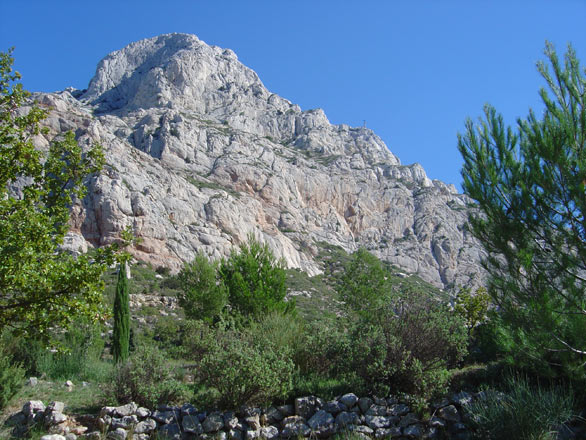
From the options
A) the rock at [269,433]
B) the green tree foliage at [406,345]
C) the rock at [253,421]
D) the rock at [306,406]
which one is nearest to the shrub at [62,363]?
the rock at [253,421]

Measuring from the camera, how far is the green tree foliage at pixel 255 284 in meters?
20.9

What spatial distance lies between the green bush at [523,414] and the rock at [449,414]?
46 cm

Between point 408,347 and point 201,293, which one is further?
point 201,293

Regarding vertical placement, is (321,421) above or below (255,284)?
below

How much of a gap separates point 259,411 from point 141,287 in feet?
91.5

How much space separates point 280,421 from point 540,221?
6274mm

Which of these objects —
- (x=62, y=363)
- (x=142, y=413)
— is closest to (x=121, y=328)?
(x=62, y=363)

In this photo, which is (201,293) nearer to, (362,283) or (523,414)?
(362,283)

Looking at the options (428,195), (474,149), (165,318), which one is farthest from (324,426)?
(428,195)

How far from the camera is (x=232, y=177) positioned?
62.5 meters

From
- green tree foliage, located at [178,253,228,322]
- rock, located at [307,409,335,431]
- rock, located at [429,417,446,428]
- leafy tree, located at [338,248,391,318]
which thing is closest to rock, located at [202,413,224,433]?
rock, located at [307,409,335,431]

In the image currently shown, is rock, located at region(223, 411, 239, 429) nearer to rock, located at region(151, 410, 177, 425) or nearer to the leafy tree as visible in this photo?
rock, located at region(151, 410, 177, 425)

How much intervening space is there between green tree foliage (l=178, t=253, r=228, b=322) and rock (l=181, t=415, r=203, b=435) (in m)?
14.4

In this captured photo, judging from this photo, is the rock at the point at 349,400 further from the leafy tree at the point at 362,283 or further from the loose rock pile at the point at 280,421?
the leafy tree at the point at 362,283
